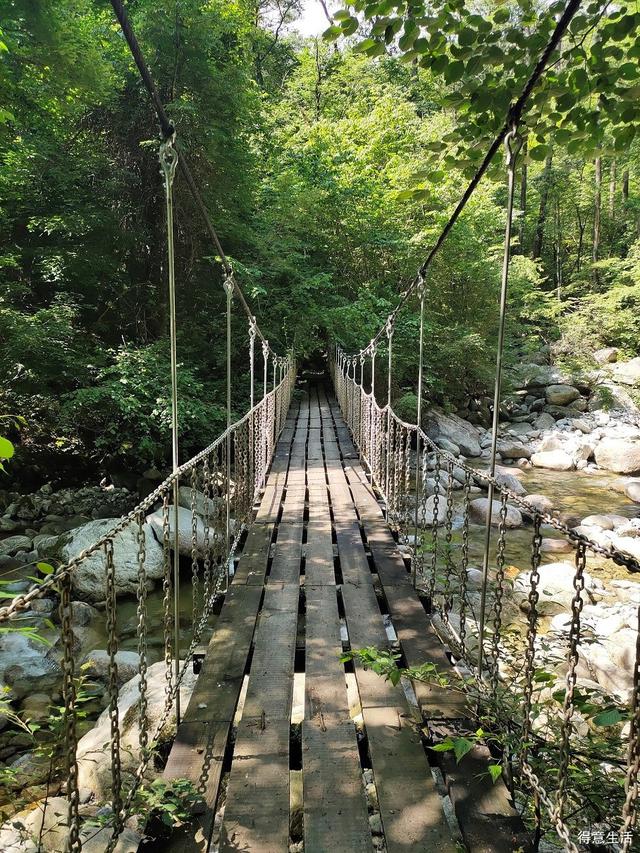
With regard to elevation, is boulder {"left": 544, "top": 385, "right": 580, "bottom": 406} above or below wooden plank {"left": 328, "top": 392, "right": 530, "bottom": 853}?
above

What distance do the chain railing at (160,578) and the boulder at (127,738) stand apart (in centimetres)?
3

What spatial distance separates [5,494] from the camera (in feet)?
19.1

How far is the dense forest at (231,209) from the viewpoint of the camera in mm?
1692

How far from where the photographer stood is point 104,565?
139 inches

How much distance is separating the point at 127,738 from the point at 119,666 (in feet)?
3.38

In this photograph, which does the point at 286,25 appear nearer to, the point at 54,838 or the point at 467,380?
the point at 467,380

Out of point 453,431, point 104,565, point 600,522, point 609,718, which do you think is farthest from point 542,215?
point 609,718

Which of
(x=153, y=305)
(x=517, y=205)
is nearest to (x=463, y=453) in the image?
(x=153, y=305)

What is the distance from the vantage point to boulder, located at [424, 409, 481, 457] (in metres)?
9.05

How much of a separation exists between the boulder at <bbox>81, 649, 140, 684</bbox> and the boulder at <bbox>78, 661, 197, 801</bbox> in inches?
24.4

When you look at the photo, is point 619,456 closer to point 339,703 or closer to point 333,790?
point 339,703

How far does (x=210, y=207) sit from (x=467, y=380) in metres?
6.32

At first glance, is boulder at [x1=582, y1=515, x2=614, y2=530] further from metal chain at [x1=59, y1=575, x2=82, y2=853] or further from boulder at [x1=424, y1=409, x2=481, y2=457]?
metal chain at [x1=59, y1=575, x2=82, y2=853]

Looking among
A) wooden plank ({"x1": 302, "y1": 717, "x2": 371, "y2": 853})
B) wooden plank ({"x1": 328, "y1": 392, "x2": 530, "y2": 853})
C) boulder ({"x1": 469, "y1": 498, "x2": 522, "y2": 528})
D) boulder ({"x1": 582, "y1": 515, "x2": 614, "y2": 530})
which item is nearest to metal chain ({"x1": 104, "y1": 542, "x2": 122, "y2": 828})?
wooden plank ({"x1": 302, "y1": 717, "x2": 371, "y2": 853})
